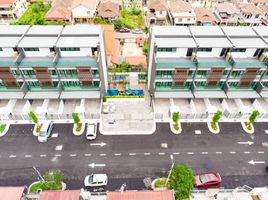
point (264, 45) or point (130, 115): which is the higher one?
point (264, 45)

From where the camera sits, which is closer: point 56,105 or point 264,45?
point 264,45

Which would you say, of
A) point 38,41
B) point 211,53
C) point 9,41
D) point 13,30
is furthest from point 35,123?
point 211,53

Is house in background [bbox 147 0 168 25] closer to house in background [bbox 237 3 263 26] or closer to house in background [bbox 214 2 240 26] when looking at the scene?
house in background [bbox 214 2 240 26]

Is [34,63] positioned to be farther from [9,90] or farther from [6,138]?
[6,138]

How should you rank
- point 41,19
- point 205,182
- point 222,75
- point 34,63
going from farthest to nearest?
point 41,19, point 222,75, point 34,63, point 205,182

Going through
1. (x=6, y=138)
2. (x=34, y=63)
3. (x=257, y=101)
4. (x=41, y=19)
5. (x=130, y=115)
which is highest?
(x=41, y=19)

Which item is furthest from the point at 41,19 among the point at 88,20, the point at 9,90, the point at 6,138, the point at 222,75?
the point at 222,75

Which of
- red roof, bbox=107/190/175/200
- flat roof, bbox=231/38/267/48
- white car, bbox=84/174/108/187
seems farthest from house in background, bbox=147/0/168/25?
red roof, bbox=107/190/175/200
